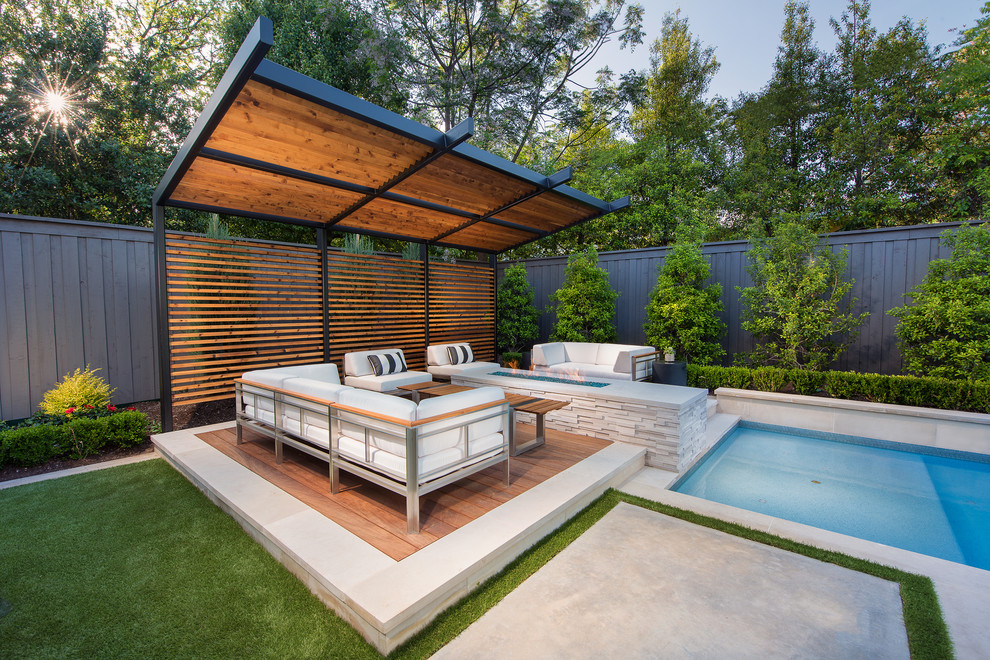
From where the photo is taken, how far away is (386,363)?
Answer: 6.34 metres

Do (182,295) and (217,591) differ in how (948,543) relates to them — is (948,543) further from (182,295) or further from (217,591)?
(182,295)

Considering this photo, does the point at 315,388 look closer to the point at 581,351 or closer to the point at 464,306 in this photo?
the point at 581,351

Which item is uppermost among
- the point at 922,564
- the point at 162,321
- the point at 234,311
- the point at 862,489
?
the point at 234,311

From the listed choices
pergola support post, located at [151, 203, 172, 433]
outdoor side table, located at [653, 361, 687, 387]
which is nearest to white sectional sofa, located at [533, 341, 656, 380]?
outdoor side table, located at [653, 361, 687, 387]

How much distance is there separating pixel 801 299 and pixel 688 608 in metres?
5.65

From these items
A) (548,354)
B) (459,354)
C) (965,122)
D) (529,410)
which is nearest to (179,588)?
(529,410)

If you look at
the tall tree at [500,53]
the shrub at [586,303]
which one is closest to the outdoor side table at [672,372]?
→ the shrub at [586,303]

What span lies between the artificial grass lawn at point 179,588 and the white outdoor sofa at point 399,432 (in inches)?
27.4

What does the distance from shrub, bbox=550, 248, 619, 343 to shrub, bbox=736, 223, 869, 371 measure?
2.44m

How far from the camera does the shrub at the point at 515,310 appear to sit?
9.62m

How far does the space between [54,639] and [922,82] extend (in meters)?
17.1

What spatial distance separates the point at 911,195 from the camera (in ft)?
34.8

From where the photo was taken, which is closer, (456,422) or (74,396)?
(456,422)

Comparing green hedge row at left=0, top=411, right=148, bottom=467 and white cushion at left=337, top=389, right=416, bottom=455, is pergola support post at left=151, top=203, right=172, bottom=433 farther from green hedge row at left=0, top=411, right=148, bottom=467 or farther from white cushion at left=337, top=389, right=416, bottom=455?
white cushion at left=337, top=389, right=416, bottom=455
